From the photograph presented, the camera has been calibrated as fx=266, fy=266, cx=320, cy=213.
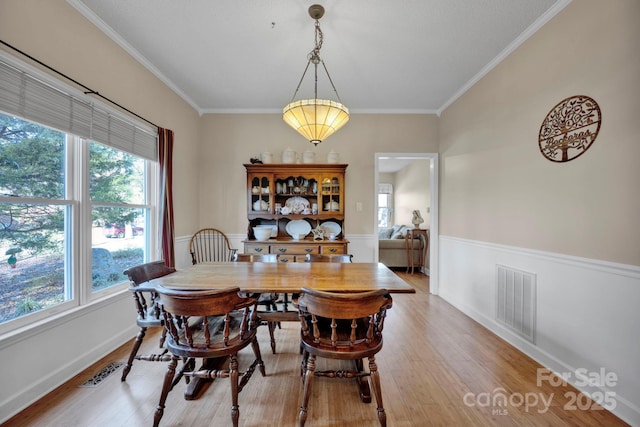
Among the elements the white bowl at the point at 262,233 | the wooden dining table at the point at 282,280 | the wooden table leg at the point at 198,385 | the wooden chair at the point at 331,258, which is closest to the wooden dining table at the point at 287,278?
the wooden dining table at the point at 282,280

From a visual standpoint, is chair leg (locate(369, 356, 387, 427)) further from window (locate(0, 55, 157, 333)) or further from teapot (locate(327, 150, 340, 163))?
teapot (locate(327, 150, 340, 163))

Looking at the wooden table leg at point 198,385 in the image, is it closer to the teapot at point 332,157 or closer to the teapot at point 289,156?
the teapot at point 289,156

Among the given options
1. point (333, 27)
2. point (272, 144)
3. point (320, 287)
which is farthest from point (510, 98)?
point (272, 144)

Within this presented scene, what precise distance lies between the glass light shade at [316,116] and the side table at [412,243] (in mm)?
3908

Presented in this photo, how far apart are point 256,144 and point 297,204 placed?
1.11 meters

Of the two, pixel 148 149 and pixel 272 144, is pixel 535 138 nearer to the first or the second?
pixel 272 144

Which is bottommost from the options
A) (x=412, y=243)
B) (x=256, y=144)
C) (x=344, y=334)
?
(x=344, y=334)

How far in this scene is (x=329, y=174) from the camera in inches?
153

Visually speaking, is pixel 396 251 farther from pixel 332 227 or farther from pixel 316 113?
pixel 316 113

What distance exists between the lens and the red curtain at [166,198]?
2.94 m

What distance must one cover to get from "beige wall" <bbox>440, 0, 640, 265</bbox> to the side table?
90.2 inches

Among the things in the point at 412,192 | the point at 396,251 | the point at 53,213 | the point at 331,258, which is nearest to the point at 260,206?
the point at 331,258

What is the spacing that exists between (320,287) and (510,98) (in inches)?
99.3

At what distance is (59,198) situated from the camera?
6.34 ft
